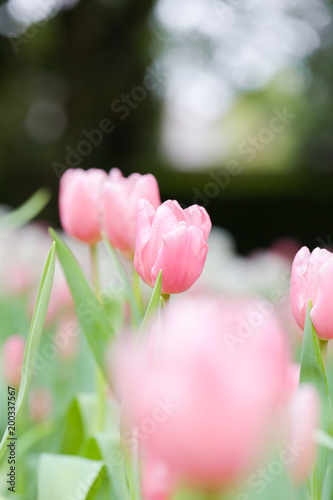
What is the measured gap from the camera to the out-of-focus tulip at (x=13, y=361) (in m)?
0.62

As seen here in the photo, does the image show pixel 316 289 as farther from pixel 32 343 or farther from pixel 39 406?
pixel 39 406

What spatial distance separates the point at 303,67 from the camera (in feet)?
21.8

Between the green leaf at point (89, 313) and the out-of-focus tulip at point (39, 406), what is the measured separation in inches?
12.8

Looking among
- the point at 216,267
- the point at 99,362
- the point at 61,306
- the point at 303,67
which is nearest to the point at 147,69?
the point at 303,67

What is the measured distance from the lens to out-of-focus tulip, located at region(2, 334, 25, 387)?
0.62 metres

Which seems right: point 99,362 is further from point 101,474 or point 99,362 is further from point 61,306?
point 61,306

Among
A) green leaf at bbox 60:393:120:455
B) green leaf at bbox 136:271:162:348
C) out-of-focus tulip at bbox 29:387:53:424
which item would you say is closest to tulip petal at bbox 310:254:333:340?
green leaf at bbox 136:271:162:348

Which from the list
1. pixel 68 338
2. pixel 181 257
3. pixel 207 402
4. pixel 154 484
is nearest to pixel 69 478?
pixel 154 484

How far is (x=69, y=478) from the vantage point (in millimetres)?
452

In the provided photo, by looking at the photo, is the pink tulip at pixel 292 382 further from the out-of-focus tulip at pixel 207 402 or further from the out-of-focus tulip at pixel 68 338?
the out-of-focus tulip at pixel 68 338

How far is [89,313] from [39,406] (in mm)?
350

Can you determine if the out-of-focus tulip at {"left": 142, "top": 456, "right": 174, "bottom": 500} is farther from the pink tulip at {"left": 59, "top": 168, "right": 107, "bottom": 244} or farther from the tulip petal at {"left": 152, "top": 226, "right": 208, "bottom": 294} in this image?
the pink tulip at {"left": 59, "top": 168, "right": 107, "bottom": 244}

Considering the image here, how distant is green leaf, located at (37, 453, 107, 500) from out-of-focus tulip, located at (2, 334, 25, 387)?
15 centimetres

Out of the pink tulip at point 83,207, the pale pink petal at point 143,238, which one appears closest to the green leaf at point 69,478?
the pale pink petal at point 143,238
